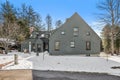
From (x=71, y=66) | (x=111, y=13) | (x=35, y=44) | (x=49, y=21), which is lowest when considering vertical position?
(x=71, y=66)

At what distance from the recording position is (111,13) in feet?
117

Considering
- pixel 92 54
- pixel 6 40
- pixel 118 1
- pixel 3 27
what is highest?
pixel 118 1

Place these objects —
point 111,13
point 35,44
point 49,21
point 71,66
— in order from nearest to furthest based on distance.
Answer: point 71,66
point 111,13
point 35,44
point 49,21

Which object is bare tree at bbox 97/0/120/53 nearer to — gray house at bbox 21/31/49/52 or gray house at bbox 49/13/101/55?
Answer: gray house at bbox 49/13/101/55

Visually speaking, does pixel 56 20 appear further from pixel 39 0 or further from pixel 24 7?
pixel 39 0

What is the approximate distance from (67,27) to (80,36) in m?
2.61

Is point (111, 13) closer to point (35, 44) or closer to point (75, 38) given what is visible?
point (75, 38)

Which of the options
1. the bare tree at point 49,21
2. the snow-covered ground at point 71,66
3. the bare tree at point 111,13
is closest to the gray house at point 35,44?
the bare tree at point 111,13

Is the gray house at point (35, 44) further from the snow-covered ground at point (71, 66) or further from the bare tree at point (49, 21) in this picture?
the snow-covered ground at point (71, 66)

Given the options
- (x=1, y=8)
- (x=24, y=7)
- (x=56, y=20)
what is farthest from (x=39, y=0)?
(x=56, y=20)

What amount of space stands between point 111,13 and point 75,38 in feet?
23.3

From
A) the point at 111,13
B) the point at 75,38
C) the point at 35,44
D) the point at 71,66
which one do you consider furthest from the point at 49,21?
the point at 71,66

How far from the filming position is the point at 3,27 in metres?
35.9

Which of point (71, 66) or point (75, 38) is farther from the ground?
point (75, 38)
